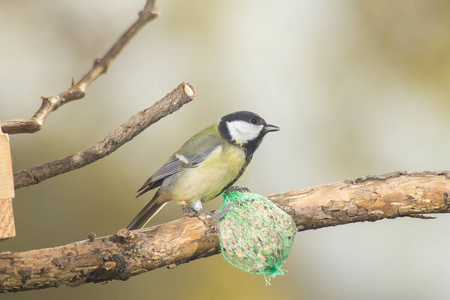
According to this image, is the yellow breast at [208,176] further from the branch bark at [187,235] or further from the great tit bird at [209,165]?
the branch bark at [187,235]

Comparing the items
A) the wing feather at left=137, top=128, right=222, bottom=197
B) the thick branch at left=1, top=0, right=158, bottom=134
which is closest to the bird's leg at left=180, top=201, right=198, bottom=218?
the wing feather at left=137, top=128, right=222, bottom=197

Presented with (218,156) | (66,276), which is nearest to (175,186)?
(218,156)

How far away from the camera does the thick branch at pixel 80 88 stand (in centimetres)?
152

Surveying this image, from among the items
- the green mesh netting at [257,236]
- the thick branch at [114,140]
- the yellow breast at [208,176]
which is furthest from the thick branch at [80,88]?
the green mesh netting at [257,236]

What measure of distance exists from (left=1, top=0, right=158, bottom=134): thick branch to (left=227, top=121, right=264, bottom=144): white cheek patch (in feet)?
1.60

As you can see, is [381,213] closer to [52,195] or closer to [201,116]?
[201,116]

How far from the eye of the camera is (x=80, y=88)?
5.16 feet

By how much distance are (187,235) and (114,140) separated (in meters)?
0.36

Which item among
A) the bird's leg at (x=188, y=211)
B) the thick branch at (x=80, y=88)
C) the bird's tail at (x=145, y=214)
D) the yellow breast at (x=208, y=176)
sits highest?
the thick branch at (x=80, y=88)

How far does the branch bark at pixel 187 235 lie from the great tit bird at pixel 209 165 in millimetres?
175

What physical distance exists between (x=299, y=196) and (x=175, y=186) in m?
0.42

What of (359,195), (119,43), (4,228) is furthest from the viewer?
(359,195)

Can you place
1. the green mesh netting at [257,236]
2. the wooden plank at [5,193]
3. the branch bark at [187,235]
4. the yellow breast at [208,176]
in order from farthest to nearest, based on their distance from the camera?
the yellow breast at [208,176]
the green mesh netting at [257,236]
the branch bark at [187,235]
the wooden plank at [5,193]

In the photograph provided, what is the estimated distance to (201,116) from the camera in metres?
2.68
